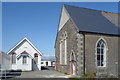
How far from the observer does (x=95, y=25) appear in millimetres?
17000

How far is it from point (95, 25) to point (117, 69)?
6865 mm

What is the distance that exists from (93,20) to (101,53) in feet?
17.3

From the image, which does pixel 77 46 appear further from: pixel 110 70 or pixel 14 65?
pixel 14 65

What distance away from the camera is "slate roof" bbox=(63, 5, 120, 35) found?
1595cm

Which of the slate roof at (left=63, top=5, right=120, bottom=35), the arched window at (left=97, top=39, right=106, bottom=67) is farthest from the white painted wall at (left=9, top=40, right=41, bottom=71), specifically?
the arched window at (left=97, top=39, right=106, bottom=67)

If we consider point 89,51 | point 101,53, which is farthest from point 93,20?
point 89,51

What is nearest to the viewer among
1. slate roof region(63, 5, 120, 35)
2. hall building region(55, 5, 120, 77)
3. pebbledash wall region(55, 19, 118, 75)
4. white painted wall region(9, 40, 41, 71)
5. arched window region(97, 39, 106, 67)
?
pebbledash wall region(55, 19, 118, 75)

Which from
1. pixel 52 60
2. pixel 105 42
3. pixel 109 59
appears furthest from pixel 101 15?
pixel 52 60

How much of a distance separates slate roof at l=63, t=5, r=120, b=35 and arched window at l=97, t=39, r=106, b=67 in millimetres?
1613

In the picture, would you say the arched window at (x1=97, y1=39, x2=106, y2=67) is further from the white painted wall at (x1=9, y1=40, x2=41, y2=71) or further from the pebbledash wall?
the white painted wall at (x1=9, y1=40, x2=41, y2=71)

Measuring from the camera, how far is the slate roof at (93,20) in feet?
52.3

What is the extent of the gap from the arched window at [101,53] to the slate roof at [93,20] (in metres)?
1.61

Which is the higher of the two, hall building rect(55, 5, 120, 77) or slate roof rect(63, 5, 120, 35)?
slate roof rect(63, 5, 120, 35)

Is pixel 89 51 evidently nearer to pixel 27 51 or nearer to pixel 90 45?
pixel 90 45
